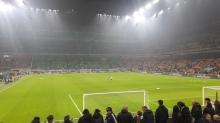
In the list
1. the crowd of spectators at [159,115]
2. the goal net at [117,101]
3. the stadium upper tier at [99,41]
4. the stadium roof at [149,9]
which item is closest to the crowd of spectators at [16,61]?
the stadium upper tier at [99,41]

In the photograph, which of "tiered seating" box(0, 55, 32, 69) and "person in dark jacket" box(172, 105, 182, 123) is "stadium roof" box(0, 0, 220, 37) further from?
"person in dark jacket" box(172, 105, 182, 123)

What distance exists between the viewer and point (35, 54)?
73.6m

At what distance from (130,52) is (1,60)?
54.5m

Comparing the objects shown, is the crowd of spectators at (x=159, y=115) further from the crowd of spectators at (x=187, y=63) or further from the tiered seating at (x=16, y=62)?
the tiered seating at (x=16, y=62)

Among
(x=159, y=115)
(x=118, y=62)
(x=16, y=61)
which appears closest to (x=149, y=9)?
(x=118, y=62)

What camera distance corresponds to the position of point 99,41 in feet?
291

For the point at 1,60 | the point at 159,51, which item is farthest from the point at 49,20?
the point at 159,51

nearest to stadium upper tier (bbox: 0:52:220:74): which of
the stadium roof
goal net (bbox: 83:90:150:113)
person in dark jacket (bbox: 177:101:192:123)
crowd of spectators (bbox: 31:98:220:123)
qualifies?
the stadium roof

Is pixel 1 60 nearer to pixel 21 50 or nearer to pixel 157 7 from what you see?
pixel 21 50

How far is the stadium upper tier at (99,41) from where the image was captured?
58656mm

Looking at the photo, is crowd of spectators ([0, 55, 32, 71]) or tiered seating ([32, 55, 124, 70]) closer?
crowd of spectators ([0, 55, 32, 71])

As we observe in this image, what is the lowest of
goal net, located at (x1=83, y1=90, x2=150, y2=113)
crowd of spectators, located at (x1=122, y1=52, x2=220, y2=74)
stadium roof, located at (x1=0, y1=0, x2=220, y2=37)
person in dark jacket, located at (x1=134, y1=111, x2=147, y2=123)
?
goal net, located at (x1=83, y1=90, x2=150, y2=113)

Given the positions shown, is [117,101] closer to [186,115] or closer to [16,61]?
[186,115]

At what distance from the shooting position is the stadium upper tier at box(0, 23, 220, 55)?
58.7m
